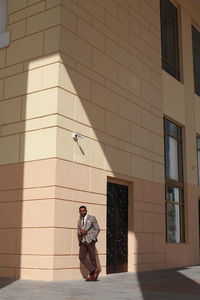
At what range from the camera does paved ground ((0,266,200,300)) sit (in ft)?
24.9

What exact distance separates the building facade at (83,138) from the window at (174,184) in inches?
2.9

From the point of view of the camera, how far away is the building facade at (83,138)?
1024cm

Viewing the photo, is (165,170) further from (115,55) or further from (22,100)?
(22,100)

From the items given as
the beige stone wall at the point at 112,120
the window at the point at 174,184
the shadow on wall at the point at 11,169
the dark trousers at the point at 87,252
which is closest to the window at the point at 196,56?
the window at the point at 174,184

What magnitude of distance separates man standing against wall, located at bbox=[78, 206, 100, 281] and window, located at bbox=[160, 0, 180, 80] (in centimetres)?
815

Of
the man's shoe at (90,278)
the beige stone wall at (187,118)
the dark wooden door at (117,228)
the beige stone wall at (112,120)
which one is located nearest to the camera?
the man's shoe at (90,278)

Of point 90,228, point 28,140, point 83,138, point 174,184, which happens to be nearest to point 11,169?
point 28,140

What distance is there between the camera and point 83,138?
36.3 feet

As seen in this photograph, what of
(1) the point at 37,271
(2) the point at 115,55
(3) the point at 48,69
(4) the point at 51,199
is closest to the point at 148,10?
(2) the point at 115,55

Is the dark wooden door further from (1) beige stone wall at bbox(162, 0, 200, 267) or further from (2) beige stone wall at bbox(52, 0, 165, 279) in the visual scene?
(1) beige stone wall at bbox(162, 0, 200, 267)

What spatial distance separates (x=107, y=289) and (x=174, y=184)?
7.88m

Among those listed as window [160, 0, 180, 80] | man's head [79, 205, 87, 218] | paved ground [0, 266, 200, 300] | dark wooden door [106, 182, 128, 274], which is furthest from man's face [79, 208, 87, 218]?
window [160, 0, 180, 80]

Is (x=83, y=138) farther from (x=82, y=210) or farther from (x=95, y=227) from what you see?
(x=95, y=227)

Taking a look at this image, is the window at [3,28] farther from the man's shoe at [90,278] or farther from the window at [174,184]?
the window at [174,184]
